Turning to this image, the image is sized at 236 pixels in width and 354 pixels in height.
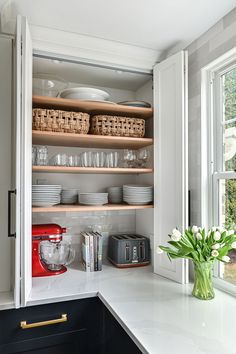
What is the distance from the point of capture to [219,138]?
68.9 inches

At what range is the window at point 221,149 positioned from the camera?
1650 mm

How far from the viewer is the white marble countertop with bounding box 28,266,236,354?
108 centimetres

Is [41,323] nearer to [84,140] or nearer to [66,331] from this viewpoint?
[66,331]

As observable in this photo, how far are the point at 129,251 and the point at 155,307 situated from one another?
2.31 feet

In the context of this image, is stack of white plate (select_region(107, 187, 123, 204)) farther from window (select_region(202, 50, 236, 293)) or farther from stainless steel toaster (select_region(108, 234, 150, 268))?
window (select_region(202, 50, 236, 293))

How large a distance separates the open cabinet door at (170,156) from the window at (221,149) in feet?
0.51

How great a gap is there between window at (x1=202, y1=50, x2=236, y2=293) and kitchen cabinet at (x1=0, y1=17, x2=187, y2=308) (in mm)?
168

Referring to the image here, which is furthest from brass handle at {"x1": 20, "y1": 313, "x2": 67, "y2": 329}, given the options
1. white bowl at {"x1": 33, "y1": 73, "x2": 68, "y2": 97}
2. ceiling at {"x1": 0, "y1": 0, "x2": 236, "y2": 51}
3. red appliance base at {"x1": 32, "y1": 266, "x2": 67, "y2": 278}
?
ceiling at {"x1": 0, "y1": 0, "x2": 236, "y2": 51}

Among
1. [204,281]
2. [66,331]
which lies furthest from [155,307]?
[66,331]

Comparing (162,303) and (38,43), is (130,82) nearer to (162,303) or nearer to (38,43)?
(38,43)

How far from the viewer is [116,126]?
1.91 m

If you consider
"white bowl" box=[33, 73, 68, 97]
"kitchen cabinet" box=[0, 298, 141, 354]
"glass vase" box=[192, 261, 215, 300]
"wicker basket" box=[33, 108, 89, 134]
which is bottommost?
"kitchen cabinet" box=[0, 298, 141, 354]

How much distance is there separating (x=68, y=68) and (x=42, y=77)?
21 centimetres

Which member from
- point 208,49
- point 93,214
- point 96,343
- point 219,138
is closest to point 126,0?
point 208,49
